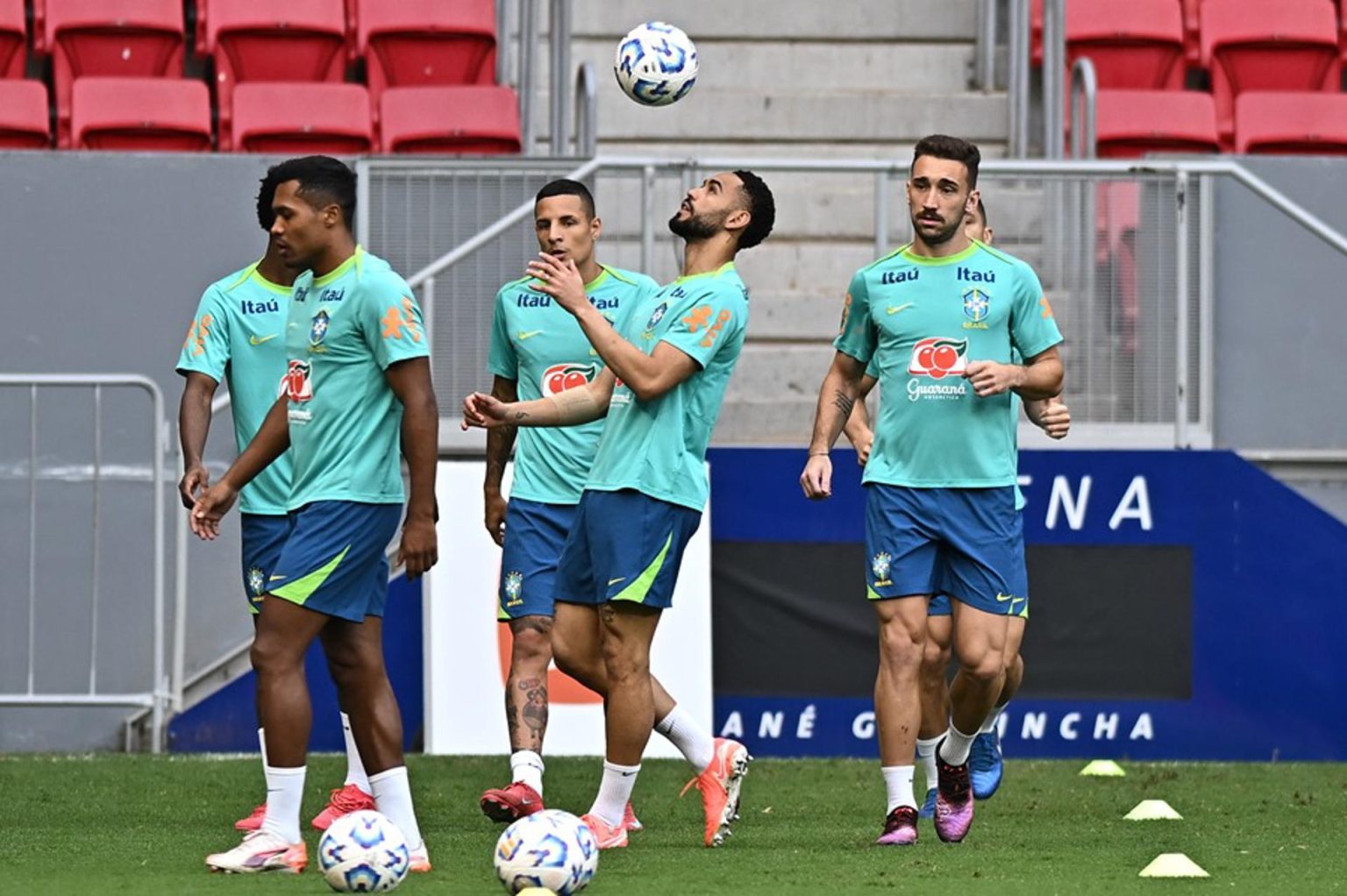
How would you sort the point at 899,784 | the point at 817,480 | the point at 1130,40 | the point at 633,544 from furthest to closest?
the point at 1130,40
the point at 817,480
the point at 899,784
the point at 633,544

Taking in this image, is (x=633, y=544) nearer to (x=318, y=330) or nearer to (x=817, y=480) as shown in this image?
(x=817, y=480)

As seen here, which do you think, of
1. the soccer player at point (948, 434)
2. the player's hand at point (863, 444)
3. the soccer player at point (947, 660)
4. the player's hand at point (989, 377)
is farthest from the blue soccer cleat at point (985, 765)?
the player's hand at point (989, 377)

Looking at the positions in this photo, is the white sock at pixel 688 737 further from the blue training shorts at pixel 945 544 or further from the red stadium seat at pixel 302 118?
the red stadium seat at pixel 302 118

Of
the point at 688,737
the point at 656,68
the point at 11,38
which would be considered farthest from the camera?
the point at 11,38

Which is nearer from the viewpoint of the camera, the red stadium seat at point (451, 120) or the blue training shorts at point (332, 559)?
the blue training shorts at point (332, 559)

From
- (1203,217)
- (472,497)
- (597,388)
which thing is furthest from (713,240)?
(1203,217)

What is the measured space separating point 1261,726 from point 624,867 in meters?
5.35

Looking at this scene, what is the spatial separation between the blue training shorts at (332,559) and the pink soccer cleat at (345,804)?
1.33m

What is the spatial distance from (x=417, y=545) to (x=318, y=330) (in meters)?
0.68

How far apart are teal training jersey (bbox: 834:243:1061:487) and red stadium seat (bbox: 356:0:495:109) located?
6.85 meters

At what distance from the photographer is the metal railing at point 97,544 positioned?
11.4 metres

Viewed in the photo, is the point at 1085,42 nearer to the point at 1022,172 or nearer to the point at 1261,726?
the point at 1022,172

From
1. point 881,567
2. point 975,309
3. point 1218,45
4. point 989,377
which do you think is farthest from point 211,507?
point 1218,45

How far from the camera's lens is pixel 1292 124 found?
14.2m
